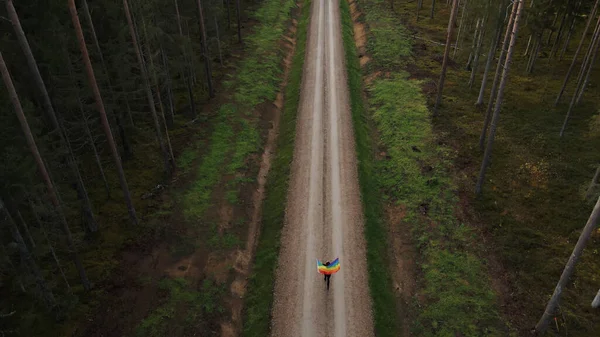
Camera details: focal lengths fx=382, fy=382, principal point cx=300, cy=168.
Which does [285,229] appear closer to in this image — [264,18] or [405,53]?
[405,53]

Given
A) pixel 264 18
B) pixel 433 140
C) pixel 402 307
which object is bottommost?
pixel 402 307

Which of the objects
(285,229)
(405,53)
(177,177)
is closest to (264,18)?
(405,53)

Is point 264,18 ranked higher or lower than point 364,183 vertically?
higher

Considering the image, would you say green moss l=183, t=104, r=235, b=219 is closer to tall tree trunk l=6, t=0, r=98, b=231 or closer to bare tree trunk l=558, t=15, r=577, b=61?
tall tree trunk l=6, t=0, r=98, b=231

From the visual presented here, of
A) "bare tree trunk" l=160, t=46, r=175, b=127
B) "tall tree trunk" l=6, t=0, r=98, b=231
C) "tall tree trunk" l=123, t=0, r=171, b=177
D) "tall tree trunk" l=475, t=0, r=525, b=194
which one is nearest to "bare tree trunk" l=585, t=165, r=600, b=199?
"tall tree trunk" l=475, t=0, r=525, b=194

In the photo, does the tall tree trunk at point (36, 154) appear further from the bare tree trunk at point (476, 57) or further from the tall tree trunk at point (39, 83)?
the bare tree trunk at point (476, 57)

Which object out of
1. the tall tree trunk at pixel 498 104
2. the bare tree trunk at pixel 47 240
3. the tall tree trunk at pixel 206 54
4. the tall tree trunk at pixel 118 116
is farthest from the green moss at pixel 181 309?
the tall tree trunk at pixel 206 54

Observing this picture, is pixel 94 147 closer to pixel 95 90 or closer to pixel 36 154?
pixel 95 90
